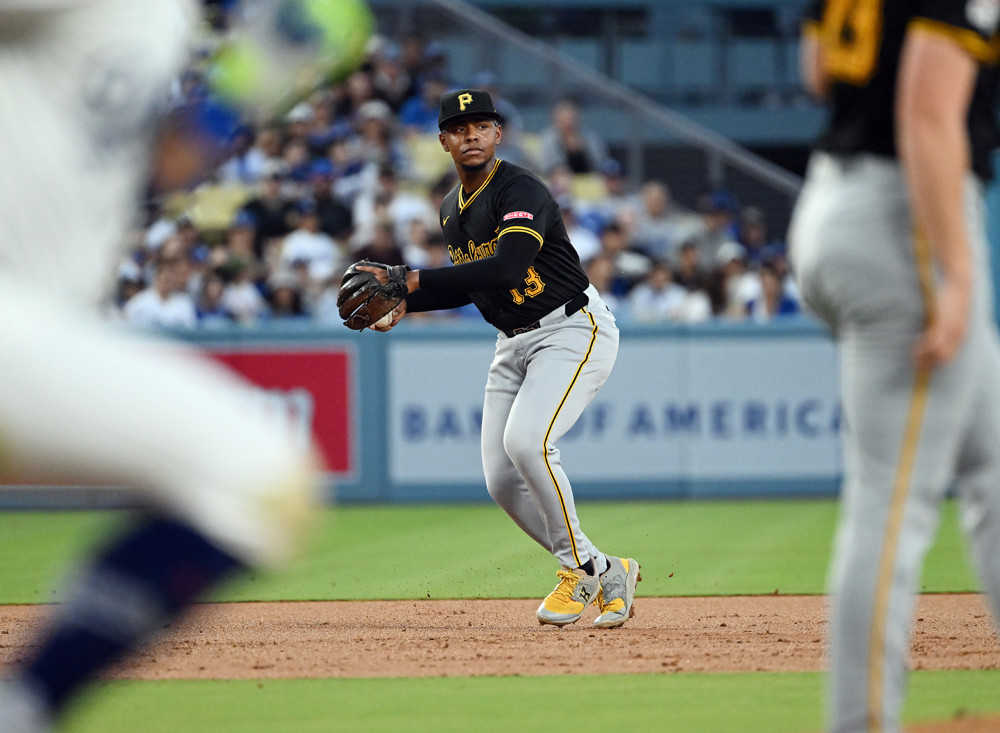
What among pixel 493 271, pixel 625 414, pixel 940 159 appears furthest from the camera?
pixel 625 414

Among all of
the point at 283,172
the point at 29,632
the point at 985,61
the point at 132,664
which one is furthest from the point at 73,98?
the point at 283,172

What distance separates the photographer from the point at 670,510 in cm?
1124

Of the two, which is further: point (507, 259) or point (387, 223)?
point (387, 223)

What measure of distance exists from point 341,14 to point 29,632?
4042mm

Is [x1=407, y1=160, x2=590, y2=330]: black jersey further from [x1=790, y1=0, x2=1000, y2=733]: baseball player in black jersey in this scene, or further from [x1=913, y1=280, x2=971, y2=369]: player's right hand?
[x1=913, y1=280, x2=971, y2=369]: player's right hand

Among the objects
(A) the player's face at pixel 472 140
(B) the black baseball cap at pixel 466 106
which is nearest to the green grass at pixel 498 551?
(A) the player's face at pixel 472 140

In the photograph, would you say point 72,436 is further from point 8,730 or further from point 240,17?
point 240,17

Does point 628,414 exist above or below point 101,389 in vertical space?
below

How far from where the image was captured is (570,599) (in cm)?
564

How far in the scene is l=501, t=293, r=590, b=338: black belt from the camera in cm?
588

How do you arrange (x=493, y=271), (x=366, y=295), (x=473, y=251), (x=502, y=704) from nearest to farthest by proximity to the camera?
1. (x=502, y=704)
2. (x=366, y=295)
3. (x=493, y=271)
4. (x=473, y=251)

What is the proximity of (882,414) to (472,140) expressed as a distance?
3451mm

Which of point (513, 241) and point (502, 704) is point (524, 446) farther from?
point (502, 704)

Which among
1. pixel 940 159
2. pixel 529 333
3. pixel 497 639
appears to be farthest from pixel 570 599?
pixel 940 159
